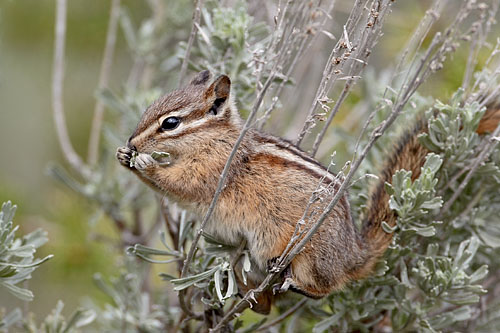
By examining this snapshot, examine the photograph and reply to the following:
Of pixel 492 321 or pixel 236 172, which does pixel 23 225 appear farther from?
pixel 492 321

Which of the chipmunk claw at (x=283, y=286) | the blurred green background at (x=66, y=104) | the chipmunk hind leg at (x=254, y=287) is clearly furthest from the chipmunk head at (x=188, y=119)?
the blurred green background at (x=66, y=104)

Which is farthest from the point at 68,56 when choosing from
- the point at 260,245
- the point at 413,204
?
the point at 413,204

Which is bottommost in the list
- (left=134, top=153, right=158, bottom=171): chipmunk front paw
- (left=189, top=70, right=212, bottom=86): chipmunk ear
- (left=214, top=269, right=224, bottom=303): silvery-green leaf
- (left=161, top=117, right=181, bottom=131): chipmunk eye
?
(left=214, top=269, right=224, bottom=303): silvery-green leaf

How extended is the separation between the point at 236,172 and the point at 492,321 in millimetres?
1147

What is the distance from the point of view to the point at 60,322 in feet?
8.05

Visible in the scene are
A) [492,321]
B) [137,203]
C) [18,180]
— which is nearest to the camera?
[492,321]

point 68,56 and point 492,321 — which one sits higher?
point 492,321

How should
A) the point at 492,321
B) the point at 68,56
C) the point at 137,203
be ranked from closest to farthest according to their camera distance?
the point at 492,321 < the point at 137,203 < the point at 68,56

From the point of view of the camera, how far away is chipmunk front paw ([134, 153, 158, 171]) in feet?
7.54

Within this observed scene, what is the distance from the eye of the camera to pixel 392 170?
253cm

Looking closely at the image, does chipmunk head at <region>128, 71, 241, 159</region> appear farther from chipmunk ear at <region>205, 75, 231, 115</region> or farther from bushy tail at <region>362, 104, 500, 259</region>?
bushy tail at <region>362, 104, 500, 259</region>

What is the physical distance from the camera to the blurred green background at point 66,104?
12.5 feet

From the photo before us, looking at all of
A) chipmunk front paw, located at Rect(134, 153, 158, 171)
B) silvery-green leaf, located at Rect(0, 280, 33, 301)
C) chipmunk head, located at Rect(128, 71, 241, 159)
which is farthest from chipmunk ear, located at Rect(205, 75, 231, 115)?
silvery-green leaf, located at Rect(0, 280, 33, 301)

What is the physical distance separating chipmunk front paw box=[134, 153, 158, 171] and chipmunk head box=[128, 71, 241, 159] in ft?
0.11
